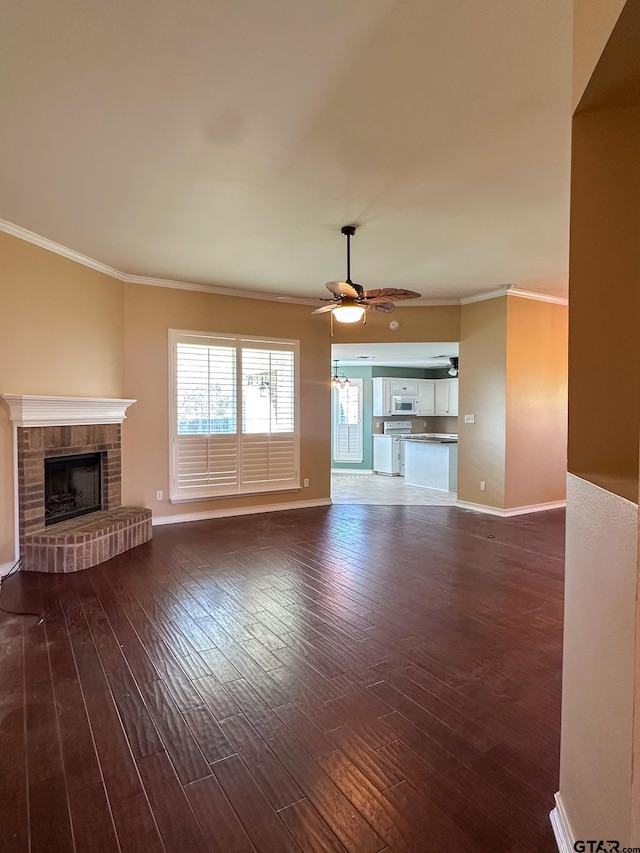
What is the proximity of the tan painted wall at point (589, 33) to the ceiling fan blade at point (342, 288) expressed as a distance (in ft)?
7.77

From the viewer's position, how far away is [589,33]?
4.22 ft

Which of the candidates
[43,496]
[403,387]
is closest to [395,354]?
[403,387]

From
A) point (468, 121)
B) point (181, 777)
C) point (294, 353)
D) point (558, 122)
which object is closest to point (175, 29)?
point (468, 121)

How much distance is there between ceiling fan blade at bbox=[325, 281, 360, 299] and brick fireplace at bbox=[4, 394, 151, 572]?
106 inches

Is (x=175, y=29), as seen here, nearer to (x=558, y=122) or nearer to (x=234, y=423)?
(x=558, y=122)

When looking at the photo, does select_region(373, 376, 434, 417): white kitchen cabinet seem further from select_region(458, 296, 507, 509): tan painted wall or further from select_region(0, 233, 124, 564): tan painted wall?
select_region(0, 233, 124, 564): tan painted wall

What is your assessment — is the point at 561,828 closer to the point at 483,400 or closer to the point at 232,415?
the point at 232,415

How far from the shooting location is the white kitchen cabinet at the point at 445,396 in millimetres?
11586

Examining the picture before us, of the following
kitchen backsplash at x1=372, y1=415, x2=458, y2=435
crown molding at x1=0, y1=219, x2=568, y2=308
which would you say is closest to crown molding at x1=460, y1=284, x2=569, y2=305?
crown molding at x1=0, y1=219, x2=568, y2=308

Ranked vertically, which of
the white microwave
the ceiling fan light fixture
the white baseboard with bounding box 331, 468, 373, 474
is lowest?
the white baseboard with bounding box 331, 468, 373, 474

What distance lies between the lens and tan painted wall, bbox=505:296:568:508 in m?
6.19

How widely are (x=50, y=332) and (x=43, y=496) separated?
5.06 ft

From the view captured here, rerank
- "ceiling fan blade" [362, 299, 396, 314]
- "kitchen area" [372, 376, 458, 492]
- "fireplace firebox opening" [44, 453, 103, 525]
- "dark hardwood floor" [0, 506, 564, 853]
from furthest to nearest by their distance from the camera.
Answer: "kitchen area" [372, 376, 458, 492]
"fireplace firebox opening" [44, 453, 103, 525]
"ceiling fan blade" [362, 299, 396, 314]
"dark hardwood floor" [0, 506, 564, 853]

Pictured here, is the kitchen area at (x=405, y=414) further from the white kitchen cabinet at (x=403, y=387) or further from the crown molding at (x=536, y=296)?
the crown molding at (x=536, y=296)
